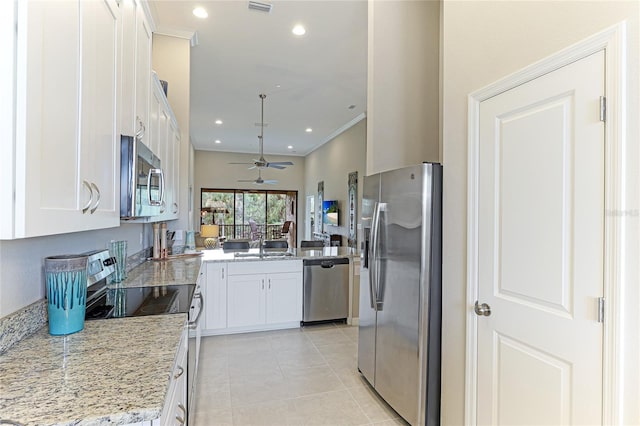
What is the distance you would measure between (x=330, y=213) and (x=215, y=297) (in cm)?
457

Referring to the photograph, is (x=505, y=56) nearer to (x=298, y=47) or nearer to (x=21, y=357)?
(x=21, y=357)

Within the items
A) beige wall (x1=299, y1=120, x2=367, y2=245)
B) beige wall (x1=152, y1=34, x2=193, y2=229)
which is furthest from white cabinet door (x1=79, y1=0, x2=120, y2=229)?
beige wall (x1=299, y1=120, x2=367, y2=245)

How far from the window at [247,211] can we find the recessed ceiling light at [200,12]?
717 centimetres

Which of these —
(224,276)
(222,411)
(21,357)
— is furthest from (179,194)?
(21,357)

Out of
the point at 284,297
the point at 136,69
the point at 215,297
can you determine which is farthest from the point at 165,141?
the point at 284,297

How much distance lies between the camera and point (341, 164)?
25.1 ft

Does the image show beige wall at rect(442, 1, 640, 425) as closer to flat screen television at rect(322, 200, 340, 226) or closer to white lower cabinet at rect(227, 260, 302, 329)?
white lower cabinet at rect(227, 260, 302, 329)

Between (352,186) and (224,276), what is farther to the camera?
(352,186)

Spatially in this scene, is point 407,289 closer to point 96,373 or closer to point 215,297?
point 96,373

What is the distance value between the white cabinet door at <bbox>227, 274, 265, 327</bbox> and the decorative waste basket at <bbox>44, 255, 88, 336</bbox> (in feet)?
8.05

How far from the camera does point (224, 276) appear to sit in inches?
148

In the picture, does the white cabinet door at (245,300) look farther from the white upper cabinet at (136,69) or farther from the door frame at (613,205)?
the door frame at (613,205)

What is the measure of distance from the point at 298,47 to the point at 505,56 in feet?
9.51

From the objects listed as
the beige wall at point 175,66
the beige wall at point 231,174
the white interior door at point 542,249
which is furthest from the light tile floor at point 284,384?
the beige wall at point 231,174
